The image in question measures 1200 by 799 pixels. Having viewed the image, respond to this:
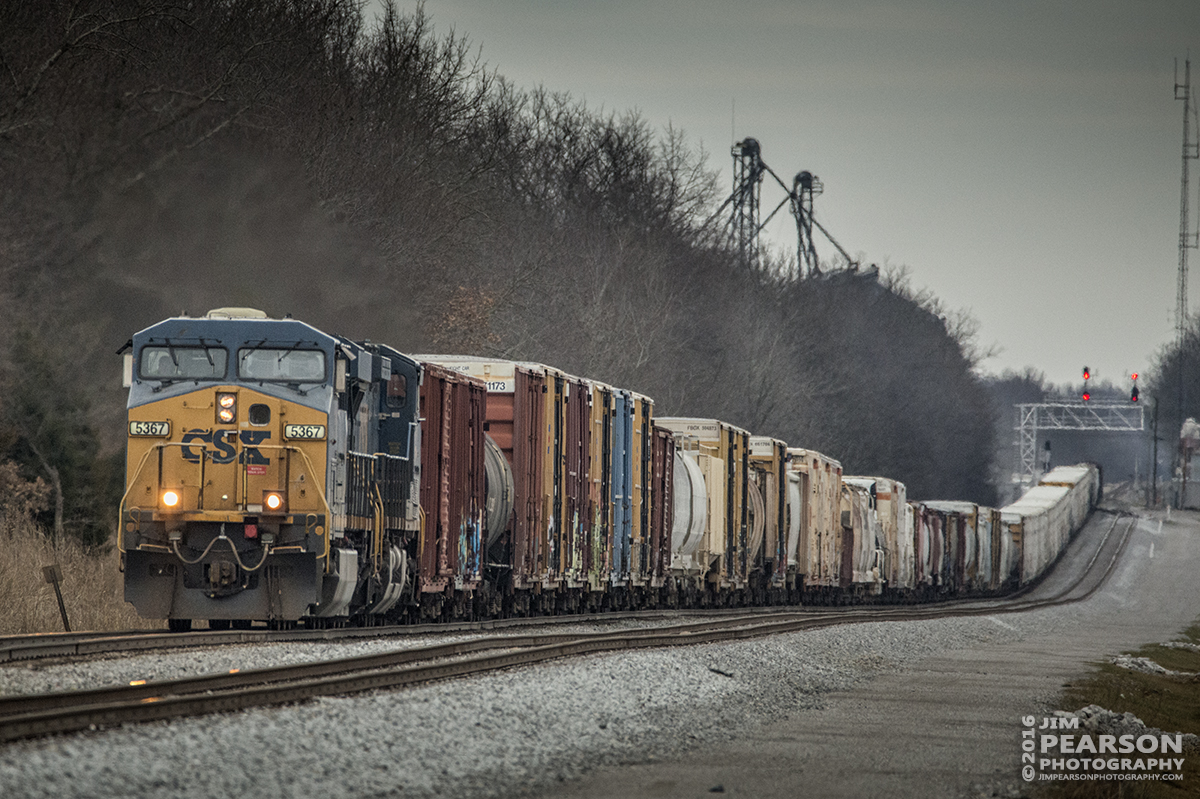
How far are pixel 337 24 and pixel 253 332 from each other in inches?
1072

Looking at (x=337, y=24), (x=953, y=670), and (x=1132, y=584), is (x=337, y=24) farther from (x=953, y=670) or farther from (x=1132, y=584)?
(x=1132, y=584)

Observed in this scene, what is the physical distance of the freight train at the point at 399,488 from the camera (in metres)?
16.0

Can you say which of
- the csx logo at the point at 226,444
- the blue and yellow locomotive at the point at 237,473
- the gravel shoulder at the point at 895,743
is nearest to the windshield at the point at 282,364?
the blue and yellow locomotive at the point at 237,473

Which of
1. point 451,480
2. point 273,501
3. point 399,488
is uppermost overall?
point 451,480

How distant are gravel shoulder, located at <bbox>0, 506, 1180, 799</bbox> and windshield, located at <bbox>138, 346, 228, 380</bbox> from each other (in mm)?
3666

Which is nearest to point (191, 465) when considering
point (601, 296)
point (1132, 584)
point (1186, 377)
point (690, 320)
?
point (601, 296)

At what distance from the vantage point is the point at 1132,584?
70.4m

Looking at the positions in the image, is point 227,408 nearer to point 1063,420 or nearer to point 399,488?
A: point 399,488

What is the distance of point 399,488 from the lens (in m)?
18.5

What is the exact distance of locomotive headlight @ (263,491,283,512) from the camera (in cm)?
1592

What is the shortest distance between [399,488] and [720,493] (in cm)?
1431

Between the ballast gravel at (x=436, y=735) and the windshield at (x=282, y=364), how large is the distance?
3.02m

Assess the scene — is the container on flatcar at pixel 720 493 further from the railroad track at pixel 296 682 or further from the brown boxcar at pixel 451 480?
the railroad track at pixel 296 682

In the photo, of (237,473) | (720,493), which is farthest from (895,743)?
(720,493)
